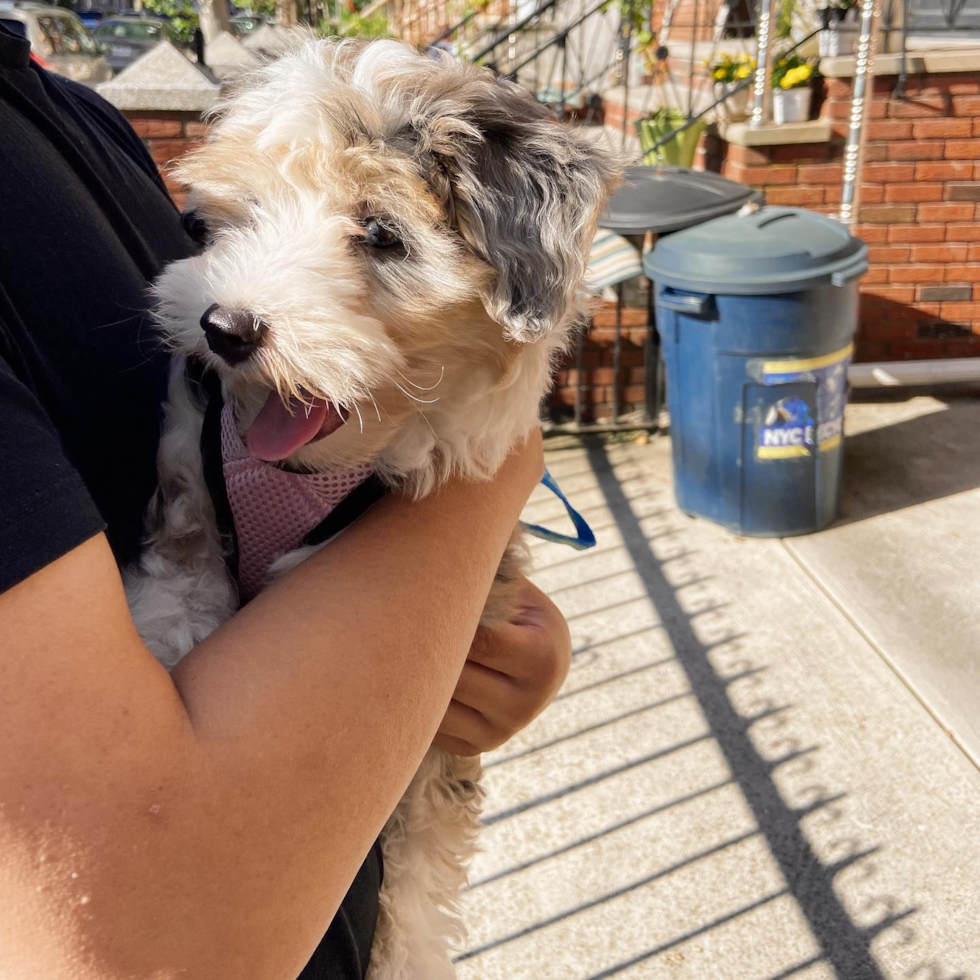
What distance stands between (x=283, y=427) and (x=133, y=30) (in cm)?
2621

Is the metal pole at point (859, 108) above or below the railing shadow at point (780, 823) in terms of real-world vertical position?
above

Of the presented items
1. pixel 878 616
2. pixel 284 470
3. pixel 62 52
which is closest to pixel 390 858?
pixel 284 470

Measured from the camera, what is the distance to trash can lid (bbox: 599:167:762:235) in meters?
5.54

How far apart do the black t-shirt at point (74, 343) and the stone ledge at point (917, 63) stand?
5874 mm

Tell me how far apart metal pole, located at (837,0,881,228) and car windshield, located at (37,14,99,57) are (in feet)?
21.5

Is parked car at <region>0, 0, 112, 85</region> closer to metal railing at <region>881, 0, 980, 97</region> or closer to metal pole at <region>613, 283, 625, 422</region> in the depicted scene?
metal pole at <region>613, 283, 625, 422</region>

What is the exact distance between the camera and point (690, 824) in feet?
11.7

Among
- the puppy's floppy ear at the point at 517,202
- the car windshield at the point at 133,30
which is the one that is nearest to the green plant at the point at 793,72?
the puppy's floppy ear at the point at 517,202

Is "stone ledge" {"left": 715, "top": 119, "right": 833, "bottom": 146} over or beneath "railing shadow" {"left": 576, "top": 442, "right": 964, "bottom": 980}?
over

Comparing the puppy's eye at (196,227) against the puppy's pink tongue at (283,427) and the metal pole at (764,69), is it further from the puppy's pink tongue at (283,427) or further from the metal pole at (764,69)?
the metal pole at (764,69)

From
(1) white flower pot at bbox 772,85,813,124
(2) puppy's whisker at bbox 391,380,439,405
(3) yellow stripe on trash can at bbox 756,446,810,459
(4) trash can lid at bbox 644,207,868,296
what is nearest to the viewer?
(2) puppy's whisker at bbox 391,380,439,405

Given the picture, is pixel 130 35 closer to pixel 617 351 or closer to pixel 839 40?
pixel 839 40

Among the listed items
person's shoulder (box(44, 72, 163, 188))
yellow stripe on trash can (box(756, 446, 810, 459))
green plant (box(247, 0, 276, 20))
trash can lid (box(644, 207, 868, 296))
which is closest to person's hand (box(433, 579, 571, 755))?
person's shoulder (box(44, 72, 163, 188))

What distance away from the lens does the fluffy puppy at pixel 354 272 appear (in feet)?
4.74
